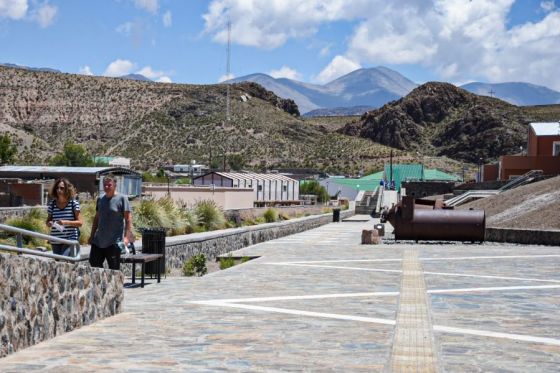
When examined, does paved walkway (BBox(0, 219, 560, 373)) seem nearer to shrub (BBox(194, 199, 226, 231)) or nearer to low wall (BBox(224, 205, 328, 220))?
shrub (BBox(194, 199, 226, 231))

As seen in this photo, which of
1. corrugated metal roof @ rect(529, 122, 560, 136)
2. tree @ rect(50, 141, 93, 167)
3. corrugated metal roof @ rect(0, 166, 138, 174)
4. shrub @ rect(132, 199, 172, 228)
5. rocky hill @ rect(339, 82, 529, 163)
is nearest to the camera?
shrub @ rect(132, 199, 172, 228)

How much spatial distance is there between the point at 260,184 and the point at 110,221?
59247 mm

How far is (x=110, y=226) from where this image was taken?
10273 millimetres

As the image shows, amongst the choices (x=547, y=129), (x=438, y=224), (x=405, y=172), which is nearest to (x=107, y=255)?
(x=438, y=224)

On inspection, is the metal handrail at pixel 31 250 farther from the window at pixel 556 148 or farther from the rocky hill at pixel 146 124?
the rocky hill at pixel 146 124

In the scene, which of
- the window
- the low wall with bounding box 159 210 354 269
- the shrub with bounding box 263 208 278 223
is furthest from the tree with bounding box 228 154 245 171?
the low wall with bounding box 159 210 354 269

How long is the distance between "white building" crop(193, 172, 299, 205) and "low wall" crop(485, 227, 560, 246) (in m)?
40.1

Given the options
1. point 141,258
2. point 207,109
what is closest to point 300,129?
point 207,109

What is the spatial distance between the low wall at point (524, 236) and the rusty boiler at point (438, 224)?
3.79ft

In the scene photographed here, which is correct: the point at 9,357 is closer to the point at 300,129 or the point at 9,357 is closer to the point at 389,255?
the point at 389,255

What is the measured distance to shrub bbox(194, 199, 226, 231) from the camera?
28.1 m

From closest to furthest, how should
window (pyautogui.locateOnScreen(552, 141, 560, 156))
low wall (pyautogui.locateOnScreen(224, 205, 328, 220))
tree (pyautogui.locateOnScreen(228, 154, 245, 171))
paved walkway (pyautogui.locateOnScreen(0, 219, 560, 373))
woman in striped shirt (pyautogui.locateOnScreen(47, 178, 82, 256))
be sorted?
paved walkway (pyautogui.locateOnScreen(0, 219, 560, 373)) → woman in striped shirt (pyautogui.locateOnScreen(47, 178, 82, 256)) → low wall (pyautogui.locateOnScreen(224, 205, 328, 220)) → window (pyautogui.locateOnScreen(552, 141, 560, 156)) → tree (pyautogui.locateOnScreen(228, 154, 245, 171))

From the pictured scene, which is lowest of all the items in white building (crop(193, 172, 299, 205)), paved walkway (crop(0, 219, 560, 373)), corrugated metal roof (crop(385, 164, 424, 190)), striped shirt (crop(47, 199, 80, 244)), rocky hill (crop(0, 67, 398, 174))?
paved walkway (crop(0, 219, 560, 373))

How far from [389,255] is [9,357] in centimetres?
1267
